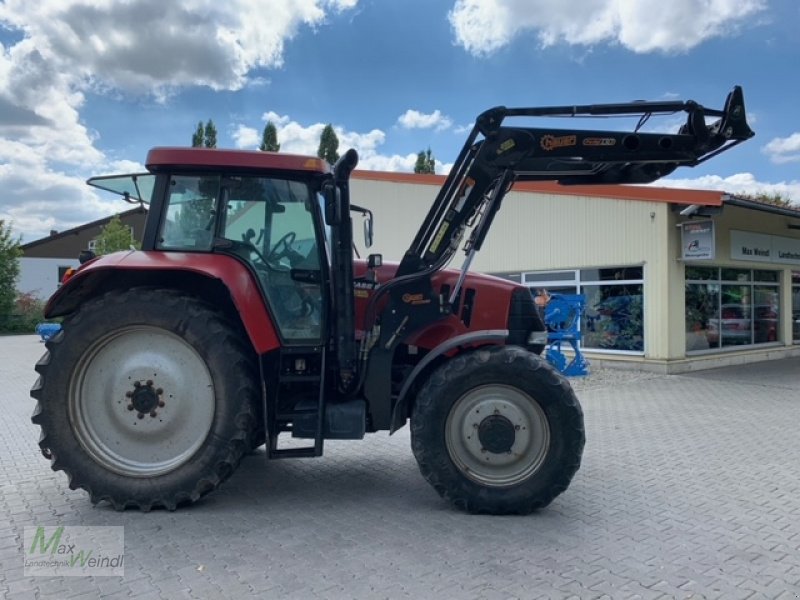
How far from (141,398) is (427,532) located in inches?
92.8

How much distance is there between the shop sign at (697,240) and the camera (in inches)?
484

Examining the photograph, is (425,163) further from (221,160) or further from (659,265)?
(221,160)

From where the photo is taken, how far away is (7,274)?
30484mm

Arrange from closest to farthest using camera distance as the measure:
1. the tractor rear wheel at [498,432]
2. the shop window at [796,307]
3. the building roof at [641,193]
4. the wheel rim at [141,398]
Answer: the tractor rear wheel at [498,432], the wheel rim at [141,398], the building roof at [641,193], the shop window at [796,307]

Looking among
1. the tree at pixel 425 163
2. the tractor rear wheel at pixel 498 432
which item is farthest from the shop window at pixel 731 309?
the tree at pixel 425 163

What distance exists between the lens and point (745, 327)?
618 inches

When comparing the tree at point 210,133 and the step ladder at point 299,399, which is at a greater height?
the tree at point 210,133

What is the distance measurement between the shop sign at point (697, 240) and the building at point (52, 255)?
122ft

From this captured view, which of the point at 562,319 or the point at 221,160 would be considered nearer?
the point at 221,160

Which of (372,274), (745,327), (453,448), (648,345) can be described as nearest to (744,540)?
(453,448)

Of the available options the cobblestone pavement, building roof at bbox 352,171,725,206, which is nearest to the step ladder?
the cobblestone pavement

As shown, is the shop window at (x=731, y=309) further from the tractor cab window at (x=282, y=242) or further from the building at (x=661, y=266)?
→ the tractor cab window at (x=282, y=242)

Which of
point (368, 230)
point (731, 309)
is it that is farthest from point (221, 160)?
point (731, 309)

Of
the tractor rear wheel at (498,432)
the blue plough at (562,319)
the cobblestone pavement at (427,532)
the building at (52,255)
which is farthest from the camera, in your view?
the building at (52,255)
